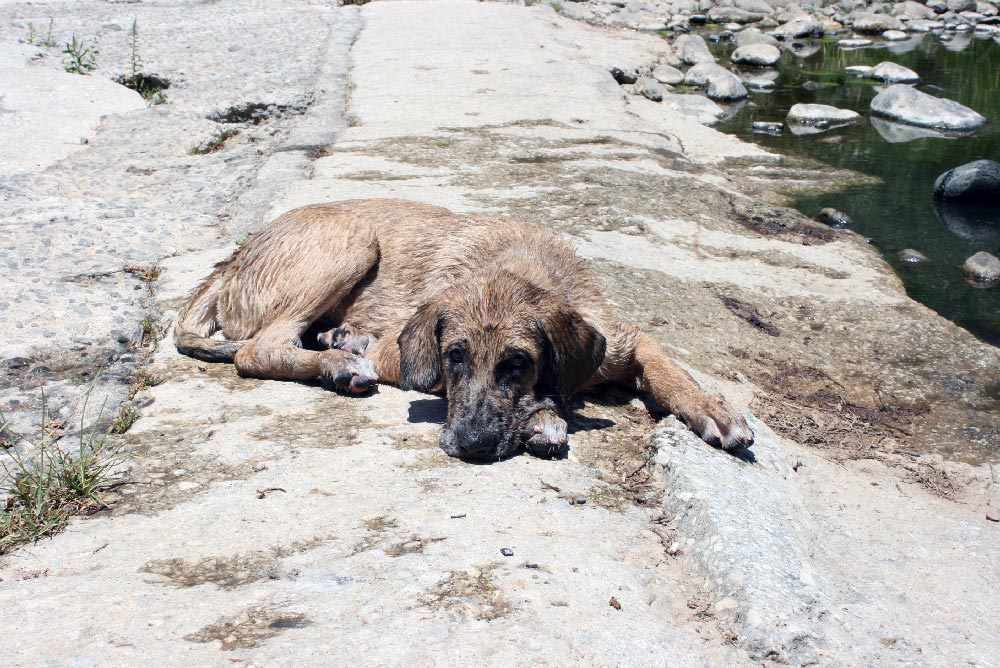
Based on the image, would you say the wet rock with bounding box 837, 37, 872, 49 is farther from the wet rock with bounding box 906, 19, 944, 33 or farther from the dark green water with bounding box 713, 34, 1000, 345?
the wet rock with bounding box 906, 19, 944, 33

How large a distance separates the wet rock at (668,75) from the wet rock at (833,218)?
307 inches

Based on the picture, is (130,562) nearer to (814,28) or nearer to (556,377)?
(556,377)

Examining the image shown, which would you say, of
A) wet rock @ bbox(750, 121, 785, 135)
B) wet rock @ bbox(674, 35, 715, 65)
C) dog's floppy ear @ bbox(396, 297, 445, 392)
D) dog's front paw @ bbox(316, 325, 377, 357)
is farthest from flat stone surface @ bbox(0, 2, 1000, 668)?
wet rock @ bbox(674, 35, 715, 65)

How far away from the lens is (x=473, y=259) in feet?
17.3

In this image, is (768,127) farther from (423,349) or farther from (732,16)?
(732,16)

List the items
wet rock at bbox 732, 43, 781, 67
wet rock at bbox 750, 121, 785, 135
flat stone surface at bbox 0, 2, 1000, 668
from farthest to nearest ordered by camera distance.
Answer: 1. wet rock at bbox 732, 43, 781, 67
2. wet rock at bbox 750, 121, 785, 135
3. flat stone surface at bbox 0, 2, 1000, 668

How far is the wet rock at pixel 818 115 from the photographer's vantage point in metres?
14.6

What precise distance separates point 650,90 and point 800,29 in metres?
11.0

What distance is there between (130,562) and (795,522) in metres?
2.75

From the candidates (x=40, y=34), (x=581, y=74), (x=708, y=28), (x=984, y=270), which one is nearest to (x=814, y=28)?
(x=708, y=28)

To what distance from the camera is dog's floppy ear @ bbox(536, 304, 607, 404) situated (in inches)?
171

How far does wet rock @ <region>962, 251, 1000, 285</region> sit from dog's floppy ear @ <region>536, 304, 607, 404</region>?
5.61 m

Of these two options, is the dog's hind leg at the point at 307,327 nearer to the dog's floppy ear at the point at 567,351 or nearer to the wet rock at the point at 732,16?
the dog's floppy ear at the point at 567,351

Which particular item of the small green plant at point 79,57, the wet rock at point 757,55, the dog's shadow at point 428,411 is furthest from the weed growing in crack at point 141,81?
the wet rock at point 757,55
